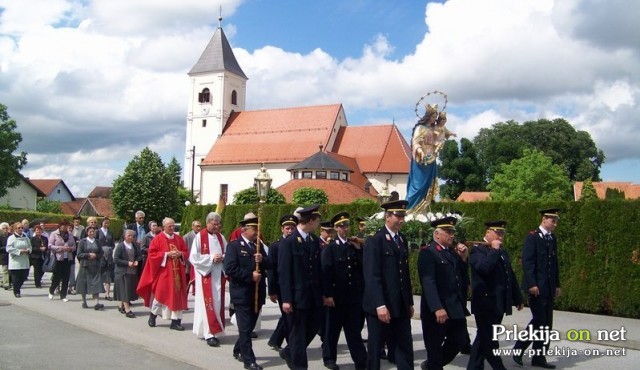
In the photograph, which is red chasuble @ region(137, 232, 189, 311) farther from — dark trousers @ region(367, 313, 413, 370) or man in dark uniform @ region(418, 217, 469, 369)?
man in dark uniform @ region(418, 217, 469, 369)

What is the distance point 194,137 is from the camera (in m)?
73.2

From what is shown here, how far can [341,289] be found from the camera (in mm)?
7977

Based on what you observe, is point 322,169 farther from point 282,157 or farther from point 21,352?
point 21,352

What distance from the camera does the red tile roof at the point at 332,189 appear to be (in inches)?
1956

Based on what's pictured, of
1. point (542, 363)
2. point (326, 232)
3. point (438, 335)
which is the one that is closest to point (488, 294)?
point (438, 335)

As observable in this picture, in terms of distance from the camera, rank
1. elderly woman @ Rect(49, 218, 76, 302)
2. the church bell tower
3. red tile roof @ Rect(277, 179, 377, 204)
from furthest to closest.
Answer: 1. the church bell tower
2. red tile roof @ Rect(277, 179, 377, 204)
3. elderly woman @ Rect(49, 218, 76, 302)

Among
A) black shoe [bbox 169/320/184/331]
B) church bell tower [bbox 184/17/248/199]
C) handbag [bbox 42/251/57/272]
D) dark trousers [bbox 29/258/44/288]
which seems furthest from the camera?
church bell tower [bbox 184/17/248/199]

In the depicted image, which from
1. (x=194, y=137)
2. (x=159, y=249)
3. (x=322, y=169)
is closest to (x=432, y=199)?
(x=159, y=249)

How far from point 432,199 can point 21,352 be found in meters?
9.72

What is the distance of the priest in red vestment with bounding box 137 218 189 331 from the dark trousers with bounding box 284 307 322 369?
3469mm

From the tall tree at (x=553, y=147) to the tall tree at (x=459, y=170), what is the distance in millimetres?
2955

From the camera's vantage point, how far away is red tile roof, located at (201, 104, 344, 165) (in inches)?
2522

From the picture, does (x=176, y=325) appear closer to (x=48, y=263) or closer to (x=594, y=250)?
(x=48, y=263)

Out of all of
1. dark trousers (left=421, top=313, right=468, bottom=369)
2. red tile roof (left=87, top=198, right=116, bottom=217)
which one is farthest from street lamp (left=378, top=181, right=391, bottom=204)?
red tile roof (left=87, top=198, right=116, bottom=217)
